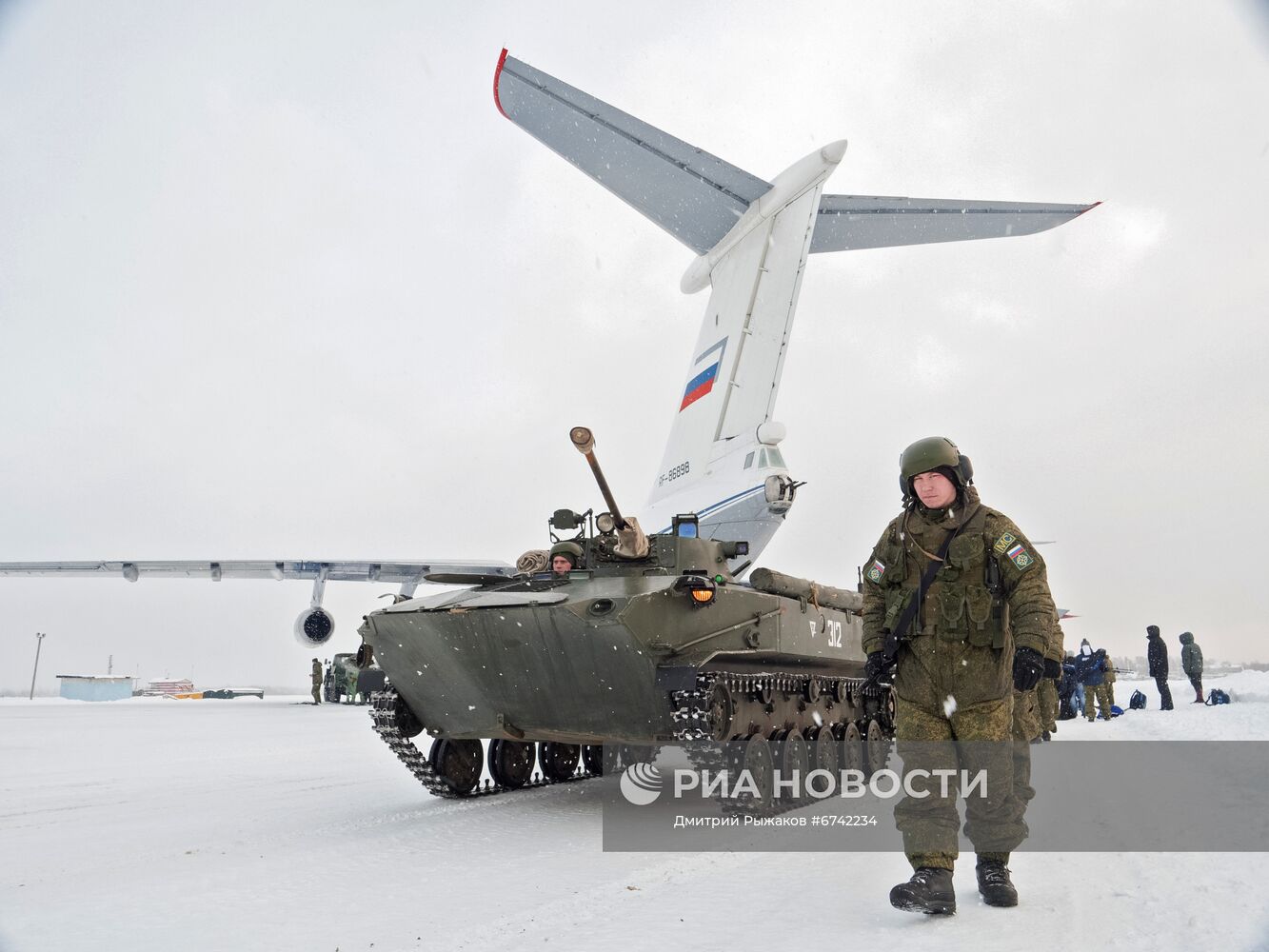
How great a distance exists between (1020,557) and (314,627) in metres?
18.8

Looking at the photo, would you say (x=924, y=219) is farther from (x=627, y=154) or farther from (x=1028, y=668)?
(x=1028, y=668)

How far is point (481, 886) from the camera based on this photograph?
159 inches

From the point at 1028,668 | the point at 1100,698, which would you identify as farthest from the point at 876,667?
the point at 1100,698

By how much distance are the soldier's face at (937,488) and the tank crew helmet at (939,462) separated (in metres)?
0.02

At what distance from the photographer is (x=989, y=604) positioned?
12.1 ft

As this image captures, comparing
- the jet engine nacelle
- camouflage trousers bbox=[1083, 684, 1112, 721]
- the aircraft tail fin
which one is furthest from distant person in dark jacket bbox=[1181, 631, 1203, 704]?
the jet engine nacelle

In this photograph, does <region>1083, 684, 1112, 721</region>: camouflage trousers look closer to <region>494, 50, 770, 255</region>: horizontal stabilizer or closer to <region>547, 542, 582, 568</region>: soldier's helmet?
<region>494, 50, 770, 255</region>: horizontal stabilizer

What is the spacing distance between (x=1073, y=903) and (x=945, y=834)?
588 mm

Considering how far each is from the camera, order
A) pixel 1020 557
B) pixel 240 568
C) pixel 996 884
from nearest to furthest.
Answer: pixel 996 884 < pixel 1020 557 < pixel 240 568

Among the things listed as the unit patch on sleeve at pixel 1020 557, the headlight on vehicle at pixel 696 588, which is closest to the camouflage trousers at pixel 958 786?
the unit patch on sleeve at pixel 1020 557

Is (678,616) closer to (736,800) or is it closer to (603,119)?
(736,800)

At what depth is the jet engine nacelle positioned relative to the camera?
781 inches

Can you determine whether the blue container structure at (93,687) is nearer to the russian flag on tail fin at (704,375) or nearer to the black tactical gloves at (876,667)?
the russian flag on tail fin at (704,375)

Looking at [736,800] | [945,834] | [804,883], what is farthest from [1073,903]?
[736,800]
